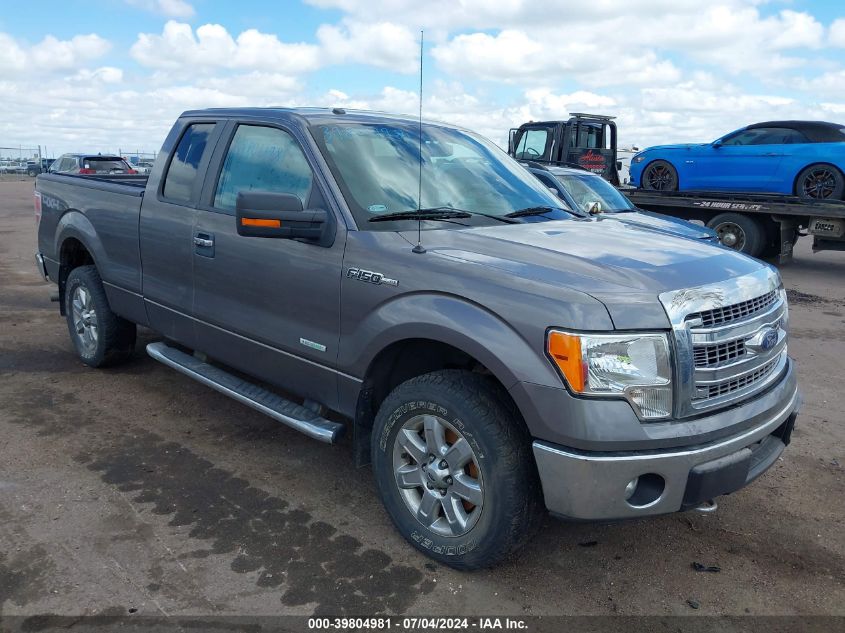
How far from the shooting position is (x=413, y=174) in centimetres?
378

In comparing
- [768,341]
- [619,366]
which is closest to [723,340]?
[768,341]

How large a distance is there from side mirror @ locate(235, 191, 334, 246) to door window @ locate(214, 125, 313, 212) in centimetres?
35

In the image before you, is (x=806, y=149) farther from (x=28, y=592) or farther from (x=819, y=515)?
(x=28, y=592)

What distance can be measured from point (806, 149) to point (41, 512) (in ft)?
42.0

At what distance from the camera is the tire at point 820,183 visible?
40.2 ft

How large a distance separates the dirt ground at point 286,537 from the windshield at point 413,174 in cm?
152

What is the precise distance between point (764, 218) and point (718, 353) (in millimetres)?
11132

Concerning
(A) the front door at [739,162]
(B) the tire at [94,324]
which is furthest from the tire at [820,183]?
(B) the tire at [94,324]

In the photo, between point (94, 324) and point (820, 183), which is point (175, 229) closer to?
point (94, 324)

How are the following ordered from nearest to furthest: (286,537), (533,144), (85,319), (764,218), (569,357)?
(569,357), (286,537), (85,319), (764,218), (533,144)

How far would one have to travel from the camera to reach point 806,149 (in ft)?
40.9

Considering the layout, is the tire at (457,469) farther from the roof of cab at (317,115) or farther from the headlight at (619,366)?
the roof of cab at (317,115)

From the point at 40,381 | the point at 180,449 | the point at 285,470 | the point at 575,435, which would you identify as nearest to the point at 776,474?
the point at 575,435

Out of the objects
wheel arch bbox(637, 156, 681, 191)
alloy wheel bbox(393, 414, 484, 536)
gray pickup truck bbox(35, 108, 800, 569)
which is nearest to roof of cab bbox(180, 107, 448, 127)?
gray pickup truck bbox(35, 108, 800, 569)
